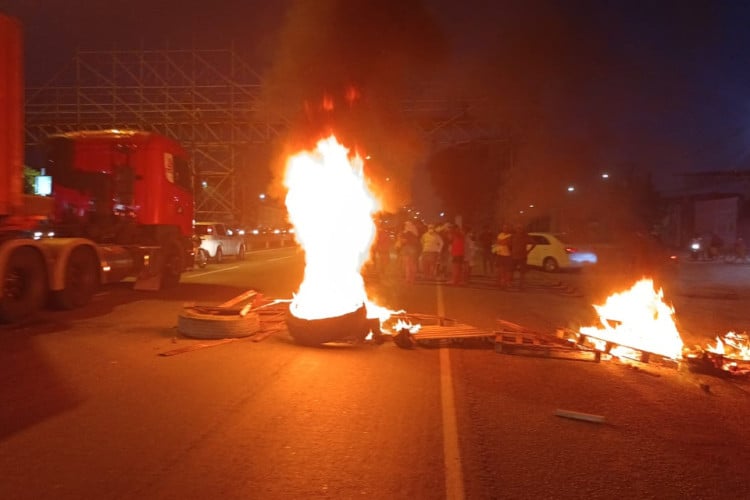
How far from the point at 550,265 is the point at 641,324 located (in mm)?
14858

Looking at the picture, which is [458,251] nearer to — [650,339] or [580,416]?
[650,339]

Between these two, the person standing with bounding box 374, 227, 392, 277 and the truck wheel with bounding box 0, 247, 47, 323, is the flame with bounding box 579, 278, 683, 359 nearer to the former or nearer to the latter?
the truck wheel with bounding box 0, 247, 47, 323

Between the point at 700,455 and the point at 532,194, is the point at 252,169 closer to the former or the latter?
the point at 532,194

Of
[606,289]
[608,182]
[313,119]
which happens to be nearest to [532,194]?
[608,182]

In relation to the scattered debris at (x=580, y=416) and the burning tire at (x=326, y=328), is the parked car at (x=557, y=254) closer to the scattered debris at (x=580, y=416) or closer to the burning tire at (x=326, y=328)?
the burning tire at (x=326, y=328)

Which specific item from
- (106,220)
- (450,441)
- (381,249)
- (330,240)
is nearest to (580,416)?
(450,441)

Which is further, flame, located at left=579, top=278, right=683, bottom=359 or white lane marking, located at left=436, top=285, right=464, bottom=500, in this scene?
flame, located at left=579, top=278, right=683, bottom=359

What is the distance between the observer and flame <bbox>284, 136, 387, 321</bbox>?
9445mm

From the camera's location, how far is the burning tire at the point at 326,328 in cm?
860

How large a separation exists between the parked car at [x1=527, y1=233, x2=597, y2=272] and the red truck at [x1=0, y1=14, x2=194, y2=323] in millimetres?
13510

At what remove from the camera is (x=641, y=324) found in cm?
972

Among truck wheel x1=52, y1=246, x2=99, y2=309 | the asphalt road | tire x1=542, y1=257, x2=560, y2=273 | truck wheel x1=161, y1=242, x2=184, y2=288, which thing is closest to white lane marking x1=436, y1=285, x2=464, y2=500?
the asphalt road

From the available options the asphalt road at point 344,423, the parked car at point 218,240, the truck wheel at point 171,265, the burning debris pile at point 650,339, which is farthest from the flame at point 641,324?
the parked car at point 218,240

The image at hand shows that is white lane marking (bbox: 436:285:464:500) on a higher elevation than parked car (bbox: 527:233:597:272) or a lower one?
→ lower
